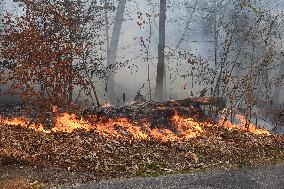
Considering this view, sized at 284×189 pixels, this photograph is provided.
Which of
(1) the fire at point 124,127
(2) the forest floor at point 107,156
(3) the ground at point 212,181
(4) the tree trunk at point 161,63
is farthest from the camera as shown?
(4) the tree trunk at point 161,63

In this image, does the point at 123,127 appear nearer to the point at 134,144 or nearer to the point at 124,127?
the point at 124,127

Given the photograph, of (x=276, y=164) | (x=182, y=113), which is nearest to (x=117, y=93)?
(x=182, y=113)

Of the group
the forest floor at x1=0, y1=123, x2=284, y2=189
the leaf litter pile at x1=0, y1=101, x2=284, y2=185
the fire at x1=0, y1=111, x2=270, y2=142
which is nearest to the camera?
the forest floor at x1=0, y1=123, x2=284, y2=189

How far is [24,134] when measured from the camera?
301 inches

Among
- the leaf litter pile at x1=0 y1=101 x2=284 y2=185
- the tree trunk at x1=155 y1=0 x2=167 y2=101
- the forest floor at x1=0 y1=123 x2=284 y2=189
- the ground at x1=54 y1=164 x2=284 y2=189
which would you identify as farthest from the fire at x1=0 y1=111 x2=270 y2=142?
the tree trunk at x1=155 y1=0 x2=167 y2=101

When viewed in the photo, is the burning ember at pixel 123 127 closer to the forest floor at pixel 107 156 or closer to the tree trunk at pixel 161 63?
the forest floor at pixel 107 156

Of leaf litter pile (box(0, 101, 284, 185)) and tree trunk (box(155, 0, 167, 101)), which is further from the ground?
tree trunk (box(155, 0, 167, 101))

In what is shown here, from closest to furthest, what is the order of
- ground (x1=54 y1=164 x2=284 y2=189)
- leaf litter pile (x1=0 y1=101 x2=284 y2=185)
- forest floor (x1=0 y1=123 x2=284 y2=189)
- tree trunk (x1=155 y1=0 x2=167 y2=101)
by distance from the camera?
ground (x1=54 y1=164 x2=284 y2=189) → forest floor (x1=0 y1=123 x2=284 y2=189) → leaf litter pile (x1=0 y1=101 x2=284 y2=185) → tree trunk (x1=155 y1=0 x2=167 y2=101)

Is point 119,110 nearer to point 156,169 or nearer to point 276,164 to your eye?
point 156,169

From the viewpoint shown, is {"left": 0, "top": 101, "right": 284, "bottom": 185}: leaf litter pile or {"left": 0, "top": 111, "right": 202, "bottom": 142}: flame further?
{"left": 0, "top": 111, "right": 202, "bottom": 142}: flame

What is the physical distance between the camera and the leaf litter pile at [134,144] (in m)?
6.14

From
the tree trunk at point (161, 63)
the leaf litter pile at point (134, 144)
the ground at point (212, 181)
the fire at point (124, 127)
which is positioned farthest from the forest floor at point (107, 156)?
the tree trunk at point (161, 63)

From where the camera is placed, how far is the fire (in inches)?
349

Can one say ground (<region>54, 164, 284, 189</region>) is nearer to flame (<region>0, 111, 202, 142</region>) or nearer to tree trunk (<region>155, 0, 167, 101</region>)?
flame (<region>0, 111, 202, 142</region>)
